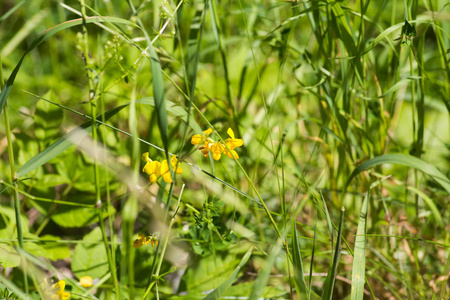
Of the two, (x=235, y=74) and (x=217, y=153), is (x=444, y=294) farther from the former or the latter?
(x=235, y=74)

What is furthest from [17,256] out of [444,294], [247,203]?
[444,294]

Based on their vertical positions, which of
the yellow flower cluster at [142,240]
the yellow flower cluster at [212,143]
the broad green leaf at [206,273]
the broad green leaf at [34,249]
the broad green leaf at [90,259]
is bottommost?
the broad green leaf at [206,273]

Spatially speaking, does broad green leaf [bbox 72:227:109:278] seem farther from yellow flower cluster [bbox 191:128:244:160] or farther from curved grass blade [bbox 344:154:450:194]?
curved grass blade [bbox 344:154:450:194]

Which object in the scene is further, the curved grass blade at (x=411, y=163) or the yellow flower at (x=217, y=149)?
the yellow flower at (x=217, y=149)

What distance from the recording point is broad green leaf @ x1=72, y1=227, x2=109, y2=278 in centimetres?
109

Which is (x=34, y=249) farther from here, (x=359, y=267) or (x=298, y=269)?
(x=359, y=267)

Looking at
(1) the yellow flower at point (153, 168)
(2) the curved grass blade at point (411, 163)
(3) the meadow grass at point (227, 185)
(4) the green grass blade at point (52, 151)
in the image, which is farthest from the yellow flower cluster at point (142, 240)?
(2) the curved grass blade at point (411, 163)

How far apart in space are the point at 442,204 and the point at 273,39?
77 centimetres

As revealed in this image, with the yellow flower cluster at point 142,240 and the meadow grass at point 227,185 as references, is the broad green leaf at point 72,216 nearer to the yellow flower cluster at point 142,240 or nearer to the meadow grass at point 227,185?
the meadow grass at point 227,185

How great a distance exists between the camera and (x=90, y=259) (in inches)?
43.6

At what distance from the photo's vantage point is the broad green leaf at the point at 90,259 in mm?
1090

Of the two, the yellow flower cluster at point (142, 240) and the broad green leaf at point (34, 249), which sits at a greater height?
the yellow flower cluster at point (142, 240)

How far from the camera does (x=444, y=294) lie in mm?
1081

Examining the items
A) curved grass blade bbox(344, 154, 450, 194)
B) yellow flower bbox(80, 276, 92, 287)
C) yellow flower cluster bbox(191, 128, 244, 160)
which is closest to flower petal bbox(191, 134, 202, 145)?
yellow flower cluster bbox(191, 128, 244, 160)
